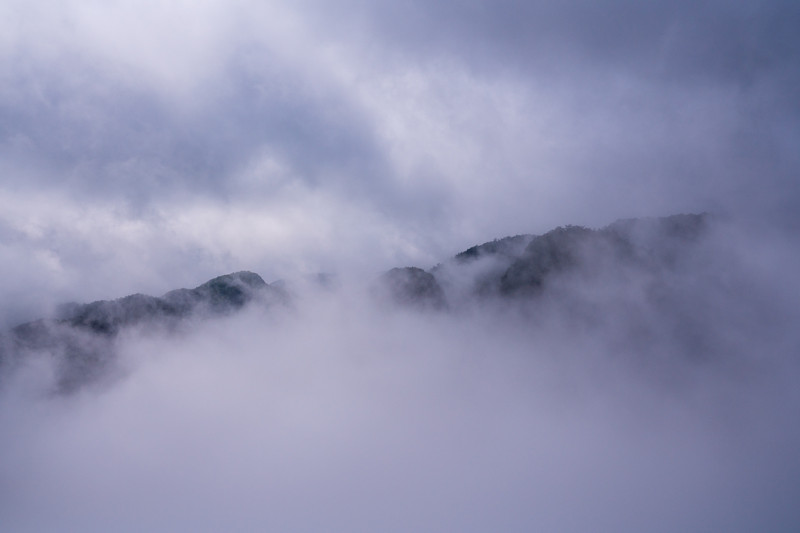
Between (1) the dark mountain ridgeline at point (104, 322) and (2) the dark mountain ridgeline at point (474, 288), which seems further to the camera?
(1) the dark mountain ridgeline at point (104, 322)

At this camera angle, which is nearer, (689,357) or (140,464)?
(689,357)

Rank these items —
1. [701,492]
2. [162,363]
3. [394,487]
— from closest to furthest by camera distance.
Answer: [701,492]
[394,487]
[162,363]

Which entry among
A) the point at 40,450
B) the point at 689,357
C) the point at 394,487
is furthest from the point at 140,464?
the point at 689,357

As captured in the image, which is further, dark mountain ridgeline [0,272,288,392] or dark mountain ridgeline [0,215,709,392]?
dark mountain ridgeline [0,272,288,392]

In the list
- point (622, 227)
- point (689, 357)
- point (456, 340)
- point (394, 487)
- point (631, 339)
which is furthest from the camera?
point (456, 340)

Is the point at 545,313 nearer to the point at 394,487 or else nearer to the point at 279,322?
the point at 394,487

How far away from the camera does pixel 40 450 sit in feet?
399

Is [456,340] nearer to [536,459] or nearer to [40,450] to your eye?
[536,459]

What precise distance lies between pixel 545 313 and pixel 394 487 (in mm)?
59929

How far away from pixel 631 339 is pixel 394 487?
57.1 metres

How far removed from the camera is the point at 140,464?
10731cm

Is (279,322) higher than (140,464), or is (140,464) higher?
(279,322)

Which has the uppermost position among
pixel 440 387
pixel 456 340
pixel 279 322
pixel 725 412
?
pixel 279 322

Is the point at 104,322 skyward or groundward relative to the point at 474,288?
groundward
